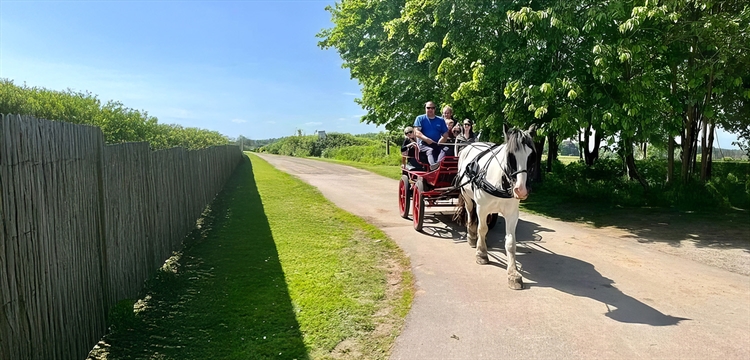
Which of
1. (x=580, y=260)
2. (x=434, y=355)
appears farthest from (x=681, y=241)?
(x=434, y=355)

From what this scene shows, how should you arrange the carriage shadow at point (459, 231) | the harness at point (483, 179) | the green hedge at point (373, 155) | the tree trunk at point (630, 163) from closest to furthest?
Answer: the harness at point (483, 179) → the carriage shadow at point (459, 231) → the tree trunk at point (630, 163) → the green hedge at point (373, 155)

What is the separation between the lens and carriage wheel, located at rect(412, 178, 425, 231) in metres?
7.95

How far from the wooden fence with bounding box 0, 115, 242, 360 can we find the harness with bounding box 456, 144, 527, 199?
14.0 ft

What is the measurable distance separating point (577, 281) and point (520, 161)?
1.90 m

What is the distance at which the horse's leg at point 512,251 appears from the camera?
532cm

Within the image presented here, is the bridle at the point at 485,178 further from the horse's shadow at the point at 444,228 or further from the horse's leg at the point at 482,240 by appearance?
the horse's shadow at the point at 444,228

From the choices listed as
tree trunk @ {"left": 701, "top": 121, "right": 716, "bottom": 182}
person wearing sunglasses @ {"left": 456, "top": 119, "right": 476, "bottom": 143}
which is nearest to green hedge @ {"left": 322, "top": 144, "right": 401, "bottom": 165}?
tree trunk @ {"left": 701, "top": 121, "right": 716, "bottom": 182}

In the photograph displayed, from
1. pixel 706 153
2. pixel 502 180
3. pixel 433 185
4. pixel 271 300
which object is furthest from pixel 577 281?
pixel 706 153

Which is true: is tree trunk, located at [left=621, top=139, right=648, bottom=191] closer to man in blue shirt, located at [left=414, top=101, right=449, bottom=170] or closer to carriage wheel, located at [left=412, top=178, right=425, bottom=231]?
man in blue shirt, located at [left=414, top=101, right=449, bottom=170]

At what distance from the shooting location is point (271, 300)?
5012mm

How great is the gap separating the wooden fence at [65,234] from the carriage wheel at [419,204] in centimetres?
433

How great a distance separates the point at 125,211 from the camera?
484 cm

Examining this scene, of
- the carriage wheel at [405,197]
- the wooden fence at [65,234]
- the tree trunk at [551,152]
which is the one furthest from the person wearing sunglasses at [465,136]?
the tree trunk at [551,152]

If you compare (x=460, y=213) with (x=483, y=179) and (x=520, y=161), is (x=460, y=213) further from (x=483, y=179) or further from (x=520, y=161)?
(x=520, y=161)
